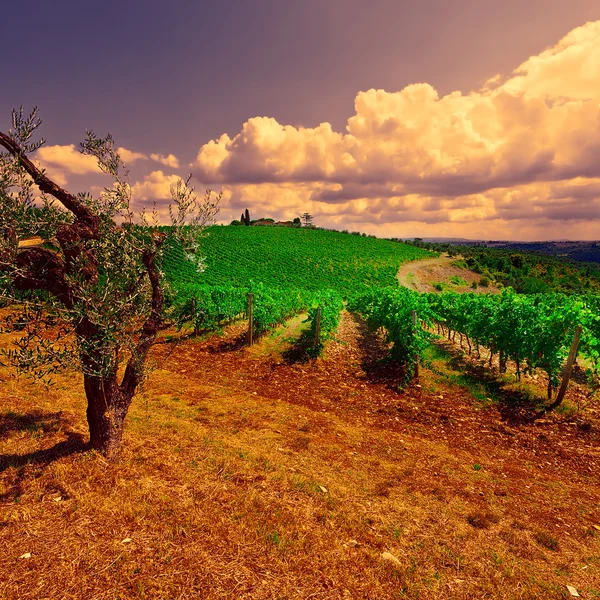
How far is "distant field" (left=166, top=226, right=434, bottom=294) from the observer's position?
4691cm

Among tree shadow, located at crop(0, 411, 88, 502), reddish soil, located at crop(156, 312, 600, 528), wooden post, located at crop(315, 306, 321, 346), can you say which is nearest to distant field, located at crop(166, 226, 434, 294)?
wooden post, located at crop(315, 306, 321, 346)

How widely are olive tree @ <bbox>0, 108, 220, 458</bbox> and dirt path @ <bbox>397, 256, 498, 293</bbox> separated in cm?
4798

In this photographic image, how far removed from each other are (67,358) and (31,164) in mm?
3505

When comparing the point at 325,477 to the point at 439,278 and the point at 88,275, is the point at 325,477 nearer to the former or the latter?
the point at 88,275

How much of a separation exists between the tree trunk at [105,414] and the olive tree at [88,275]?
20 millimetres

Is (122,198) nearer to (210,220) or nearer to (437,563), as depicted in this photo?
(210,220)

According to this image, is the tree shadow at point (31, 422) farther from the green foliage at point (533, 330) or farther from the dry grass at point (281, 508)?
the green foliage at point (533, 330)

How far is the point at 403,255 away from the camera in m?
75.6

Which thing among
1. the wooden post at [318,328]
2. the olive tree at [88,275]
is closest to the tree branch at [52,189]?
the olive tree at [88,275]

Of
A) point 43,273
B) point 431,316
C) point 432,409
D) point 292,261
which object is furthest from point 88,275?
point 292,261

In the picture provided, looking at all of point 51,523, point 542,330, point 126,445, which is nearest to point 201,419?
point 126,445

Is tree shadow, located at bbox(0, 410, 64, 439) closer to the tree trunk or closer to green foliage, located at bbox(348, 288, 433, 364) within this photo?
the tree trunk

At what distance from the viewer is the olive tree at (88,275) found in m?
5.62

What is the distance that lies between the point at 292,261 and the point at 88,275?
53.4 m
